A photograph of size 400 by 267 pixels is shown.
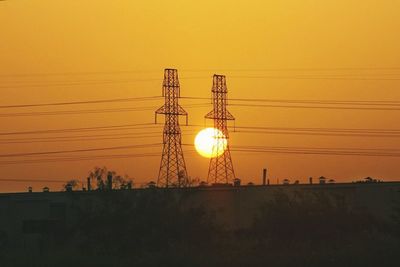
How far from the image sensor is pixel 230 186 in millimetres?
66625

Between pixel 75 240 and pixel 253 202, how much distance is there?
25613 millimetres

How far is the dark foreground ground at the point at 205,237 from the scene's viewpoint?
34531mm

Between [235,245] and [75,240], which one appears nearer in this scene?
[235,245]

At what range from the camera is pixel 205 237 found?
41.2 metres

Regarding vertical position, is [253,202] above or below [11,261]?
above

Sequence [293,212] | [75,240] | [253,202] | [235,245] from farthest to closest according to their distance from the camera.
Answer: [253,202] → [293,212] → [75,240] → [235,245]

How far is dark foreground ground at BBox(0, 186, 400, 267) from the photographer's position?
34.5 m

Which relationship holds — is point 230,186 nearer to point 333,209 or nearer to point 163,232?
point 333,209

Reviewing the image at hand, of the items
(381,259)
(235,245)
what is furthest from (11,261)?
(381,259)

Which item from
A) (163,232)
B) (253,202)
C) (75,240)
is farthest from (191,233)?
(253,202)

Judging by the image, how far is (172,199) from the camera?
4172 cm

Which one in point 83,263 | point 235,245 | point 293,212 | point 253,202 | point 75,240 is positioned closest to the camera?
point 83,263

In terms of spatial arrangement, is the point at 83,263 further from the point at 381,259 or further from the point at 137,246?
the point at 381,259

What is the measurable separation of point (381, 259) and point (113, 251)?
10779 mm
